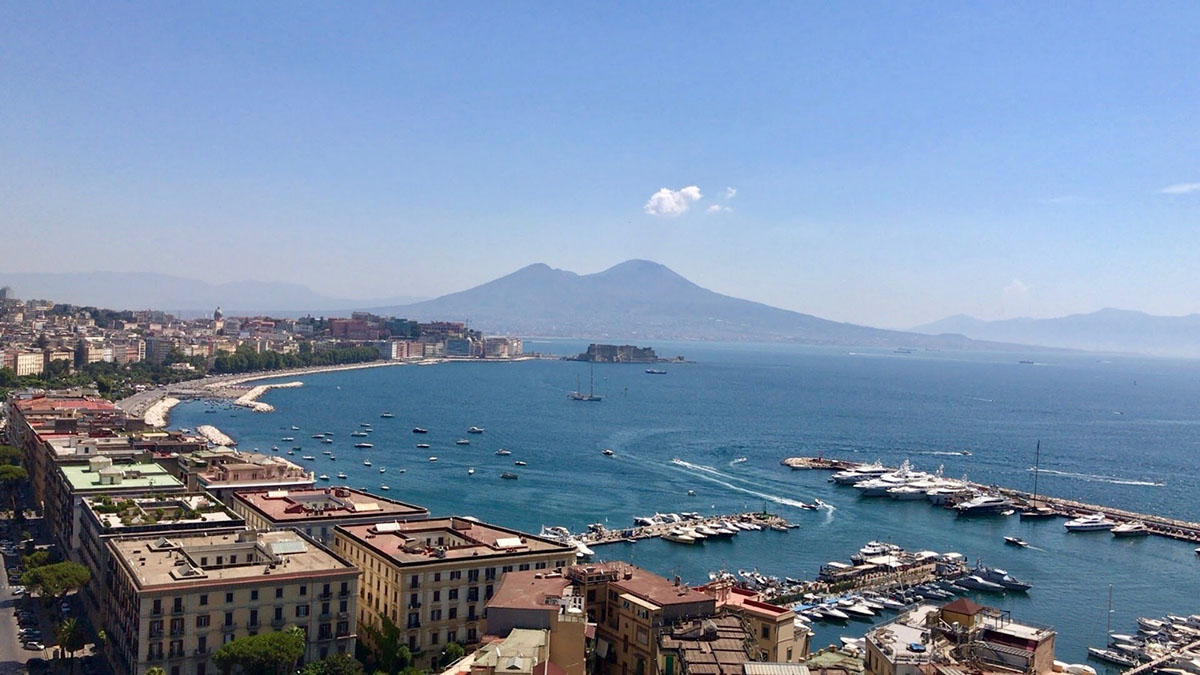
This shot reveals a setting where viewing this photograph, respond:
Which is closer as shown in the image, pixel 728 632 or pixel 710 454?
pixel 728 632

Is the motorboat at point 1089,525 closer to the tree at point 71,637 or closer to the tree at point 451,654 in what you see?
the tree at point 451,654

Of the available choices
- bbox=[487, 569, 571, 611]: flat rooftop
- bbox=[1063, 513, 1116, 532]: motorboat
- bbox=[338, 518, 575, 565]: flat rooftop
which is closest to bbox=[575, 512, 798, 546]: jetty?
bbox=[338, 518, 575, 565]: flat rooftop

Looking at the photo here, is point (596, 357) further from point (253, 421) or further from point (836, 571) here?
point (836, 571)

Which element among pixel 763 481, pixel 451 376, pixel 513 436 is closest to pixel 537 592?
pixel 763 481

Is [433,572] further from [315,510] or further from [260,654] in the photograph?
[315,510]

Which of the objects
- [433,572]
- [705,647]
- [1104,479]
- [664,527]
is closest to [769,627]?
[705,647]

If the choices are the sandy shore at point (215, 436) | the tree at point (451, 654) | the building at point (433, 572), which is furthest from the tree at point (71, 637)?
the sandy shore at point (215, 436)

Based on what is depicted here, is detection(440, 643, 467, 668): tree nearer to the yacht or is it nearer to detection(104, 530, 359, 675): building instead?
detection(104, 530, 359, 675): building
